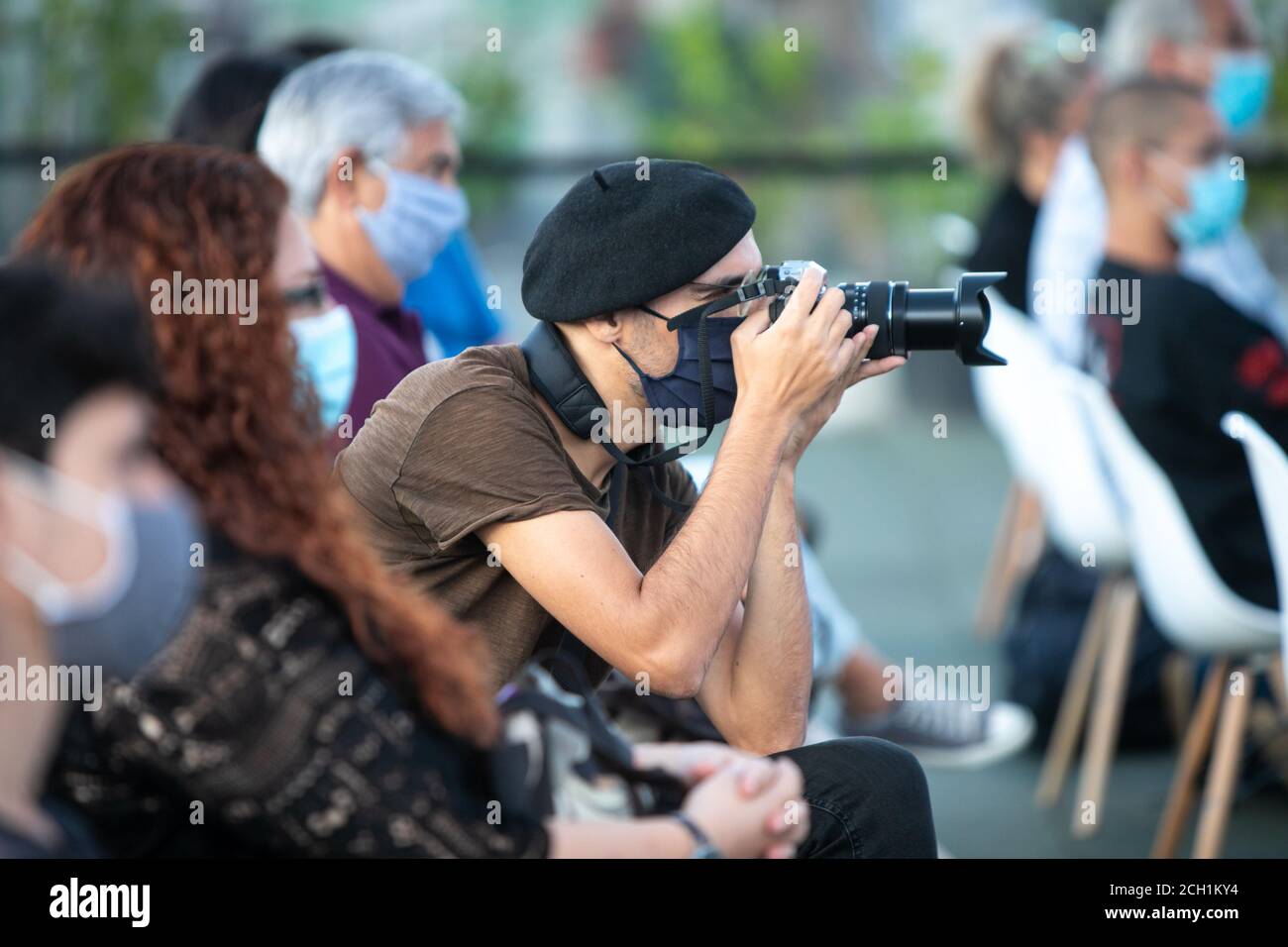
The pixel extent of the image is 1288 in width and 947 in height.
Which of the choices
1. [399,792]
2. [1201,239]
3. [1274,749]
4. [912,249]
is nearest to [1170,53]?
[1201,239]

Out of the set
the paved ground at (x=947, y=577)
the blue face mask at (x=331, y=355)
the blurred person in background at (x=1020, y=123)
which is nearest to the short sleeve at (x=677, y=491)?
the blue face mask at (x=331, y=355)

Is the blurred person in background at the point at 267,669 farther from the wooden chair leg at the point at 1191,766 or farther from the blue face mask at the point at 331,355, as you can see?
the wooden chair leg at the point at 1191,766

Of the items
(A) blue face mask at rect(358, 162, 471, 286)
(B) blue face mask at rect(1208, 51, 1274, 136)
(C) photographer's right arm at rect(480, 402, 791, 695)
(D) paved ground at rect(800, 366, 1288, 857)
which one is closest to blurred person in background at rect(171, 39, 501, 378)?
(A) blue face mask at rect(358, 162, 471, 286)

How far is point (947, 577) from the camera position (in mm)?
6133

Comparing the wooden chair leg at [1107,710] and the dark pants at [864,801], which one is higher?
the dark pants at [864,801]

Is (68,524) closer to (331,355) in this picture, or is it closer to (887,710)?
(331,355)

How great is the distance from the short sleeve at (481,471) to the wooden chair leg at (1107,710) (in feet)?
6.81

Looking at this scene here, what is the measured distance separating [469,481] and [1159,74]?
3293mm

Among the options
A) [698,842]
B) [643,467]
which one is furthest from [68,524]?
[643,467]

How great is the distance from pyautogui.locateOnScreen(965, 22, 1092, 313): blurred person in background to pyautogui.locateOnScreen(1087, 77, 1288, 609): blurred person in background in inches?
49.6

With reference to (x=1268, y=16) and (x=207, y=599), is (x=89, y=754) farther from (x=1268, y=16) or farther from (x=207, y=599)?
(x=1268, y=16)

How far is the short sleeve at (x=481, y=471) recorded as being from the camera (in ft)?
6.94

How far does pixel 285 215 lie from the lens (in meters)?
1.96

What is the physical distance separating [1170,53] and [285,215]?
4.12 m
